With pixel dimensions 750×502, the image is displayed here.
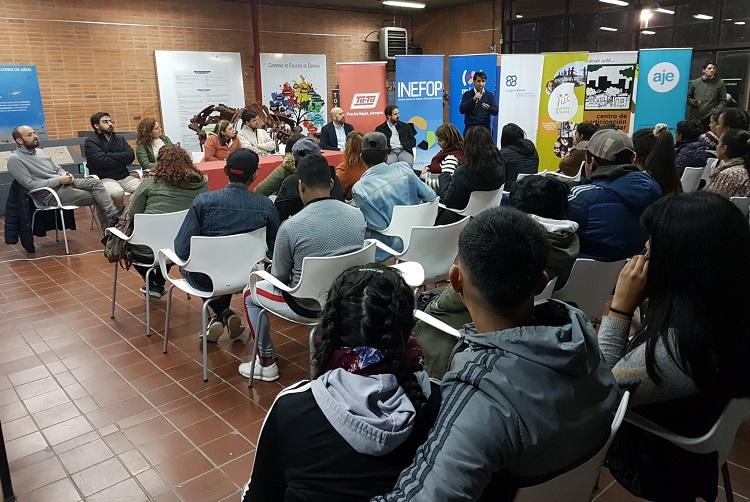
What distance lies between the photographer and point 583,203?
2.72 meters

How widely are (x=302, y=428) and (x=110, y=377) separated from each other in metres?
2.54

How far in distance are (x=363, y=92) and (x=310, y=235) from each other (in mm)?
7282

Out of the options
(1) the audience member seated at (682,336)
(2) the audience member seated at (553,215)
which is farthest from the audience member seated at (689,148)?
(1) the audience member seated at (682,336)

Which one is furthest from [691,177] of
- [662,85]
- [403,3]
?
[403,3]

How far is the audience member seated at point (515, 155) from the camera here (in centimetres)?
489

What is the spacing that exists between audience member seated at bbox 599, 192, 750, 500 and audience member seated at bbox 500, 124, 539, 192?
350cm

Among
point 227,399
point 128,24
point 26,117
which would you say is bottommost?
point 227,399

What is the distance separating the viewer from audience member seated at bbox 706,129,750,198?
3.64 metres

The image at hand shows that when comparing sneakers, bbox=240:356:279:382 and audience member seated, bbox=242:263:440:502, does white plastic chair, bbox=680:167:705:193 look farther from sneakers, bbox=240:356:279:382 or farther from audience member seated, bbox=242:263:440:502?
audience member seated, bbox=242:263:440:502

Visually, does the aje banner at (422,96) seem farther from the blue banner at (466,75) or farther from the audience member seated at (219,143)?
the audience member seated at (219,143)

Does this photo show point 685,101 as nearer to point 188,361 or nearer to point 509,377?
point 188,361

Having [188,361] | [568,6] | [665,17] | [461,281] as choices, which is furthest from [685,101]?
[461,281]

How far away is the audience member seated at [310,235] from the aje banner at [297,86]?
766cm

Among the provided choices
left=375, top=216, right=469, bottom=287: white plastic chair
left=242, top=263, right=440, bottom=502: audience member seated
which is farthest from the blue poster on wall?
left=242, top=263, right=440, bottom=502: audience member seated
